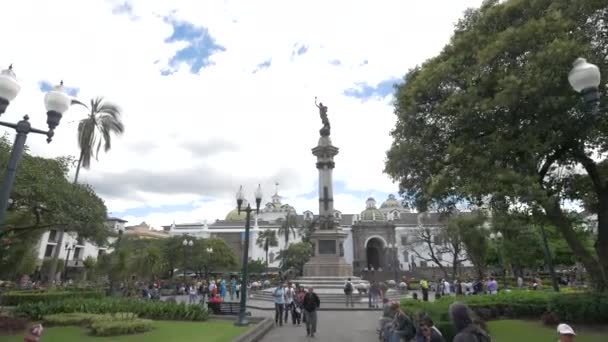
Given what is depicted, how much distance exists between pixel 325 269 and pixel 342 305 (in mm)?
5094

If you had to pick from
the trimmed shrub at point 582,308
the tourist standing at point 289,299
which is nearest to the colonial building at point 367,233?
the tourist standing at point 289,299

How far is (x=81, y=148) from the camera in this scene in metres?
23.2

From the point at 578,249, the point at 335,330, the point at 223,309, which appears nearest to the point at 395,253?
the point at 223,309

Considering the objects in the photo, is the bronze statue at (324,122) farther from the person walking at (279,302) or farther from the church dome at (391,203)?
the church dome at (391,203)

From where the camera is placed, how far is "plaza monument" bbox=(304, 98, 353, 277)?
27.0m

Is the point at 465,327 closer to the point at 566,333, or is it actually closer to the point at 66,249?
the point at 566,333

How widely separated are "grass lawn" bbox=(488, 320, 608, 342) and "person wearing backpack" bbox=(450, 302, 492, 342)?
7.18 metres

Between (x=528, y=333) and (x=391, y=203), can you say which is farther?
(x=391, y=203)

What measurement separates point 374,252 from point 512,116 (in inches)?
3127

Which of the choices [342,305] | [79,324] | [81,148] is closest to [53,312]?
[79,324]

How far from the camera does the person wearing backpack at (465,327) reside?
151 inches

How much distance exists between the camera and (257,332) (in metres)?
11.8

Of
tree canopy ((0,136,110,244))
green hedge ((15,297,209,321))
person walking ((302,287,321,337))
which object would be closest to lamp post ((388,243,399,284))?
green hedge ((15,297,209,321))

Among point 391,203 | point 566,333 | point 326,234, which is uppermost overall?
point 391,203
